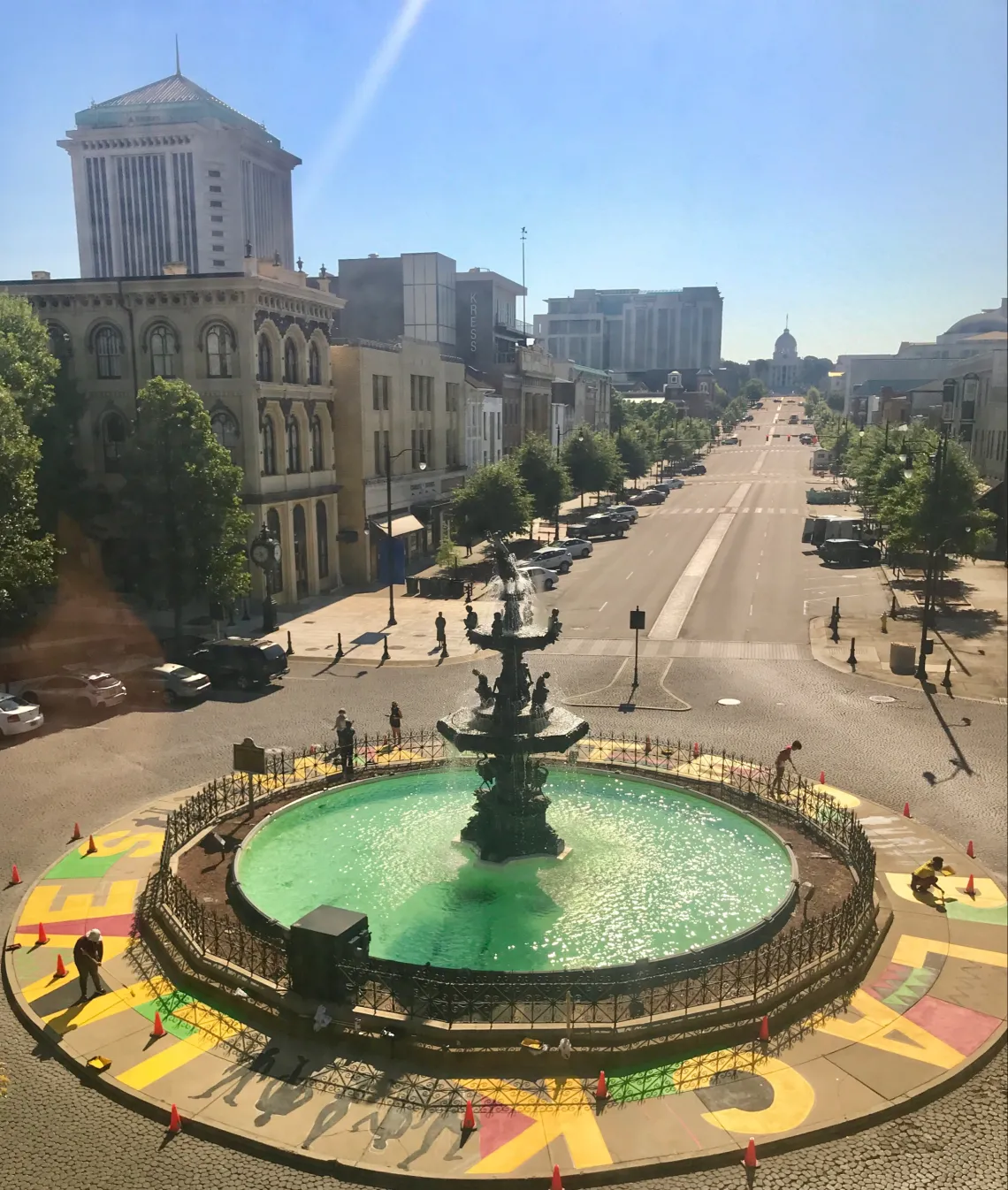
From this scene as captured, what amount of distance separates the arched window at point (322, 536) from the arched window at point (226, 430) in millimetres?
6756

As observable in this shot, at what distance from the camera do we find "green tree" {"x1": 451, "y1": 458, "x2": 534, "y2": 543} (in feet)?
191

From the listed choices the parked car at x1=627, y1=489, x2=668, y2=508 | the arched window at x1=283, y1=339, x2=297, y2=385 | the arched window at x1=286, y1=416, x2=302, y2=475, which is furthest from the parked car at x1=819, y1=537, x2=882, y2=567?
the parked car at x1=627, y1=489, x2=668, y2=508

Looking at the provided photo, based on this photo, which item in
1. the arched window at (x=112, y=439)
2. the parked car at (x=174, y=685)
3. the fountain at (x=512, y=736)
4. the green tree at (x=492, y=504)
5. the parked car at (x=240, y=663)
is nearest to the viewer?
the fountain at (x=512, y=736)

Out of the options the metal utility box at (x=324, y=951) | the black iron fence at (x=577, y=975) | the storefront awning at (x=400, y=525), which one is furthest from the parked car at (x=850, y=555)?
the metal utility box at (x=324, y=951)

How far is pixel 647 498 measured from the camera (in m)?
103

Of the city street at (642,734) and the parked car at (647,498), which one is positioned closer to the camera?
the city street at (642,734)

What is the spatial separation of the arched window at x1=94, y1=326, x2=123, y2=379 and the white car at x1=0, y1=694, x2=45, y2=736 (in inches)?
917

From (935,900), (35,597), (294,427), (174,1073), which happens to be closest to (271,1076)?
(174,1073)

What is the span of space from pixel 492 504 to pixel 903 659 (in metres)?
29.5

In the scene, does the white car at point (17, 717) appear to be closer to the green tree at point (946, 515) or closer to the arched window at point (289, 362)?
the arched window at point (289, 362)

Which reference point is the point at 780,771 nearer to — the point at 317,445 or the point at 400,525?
the point at 317,445

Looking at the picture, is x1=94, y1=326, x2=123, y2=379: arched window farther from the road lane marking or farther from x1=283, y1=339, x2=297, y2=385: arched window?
the road lane marking

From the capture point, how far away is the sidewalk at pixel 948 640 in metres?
33.3

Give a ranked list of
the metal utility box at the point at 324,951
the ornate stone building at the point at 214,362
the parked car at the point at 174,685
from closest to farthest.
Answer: the metal utility box at the point at 324,951, the parked car at the point at 174,685, the ornate stone building at the point at 214,362
